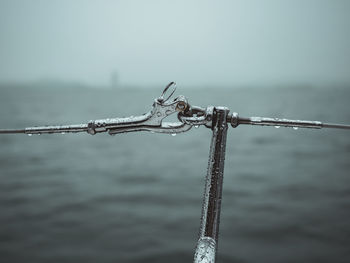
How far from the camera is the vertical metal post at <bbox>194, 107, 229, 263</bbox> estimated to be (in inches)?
68.6

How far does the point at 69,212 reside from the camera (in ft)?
33.3

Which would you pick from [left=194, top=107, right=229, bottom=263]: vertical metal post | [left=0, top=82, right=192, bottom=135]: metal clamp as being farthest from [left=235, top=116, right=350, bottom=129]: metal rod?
[left=0, top=82, right=192, bottom=135]: metal clamp

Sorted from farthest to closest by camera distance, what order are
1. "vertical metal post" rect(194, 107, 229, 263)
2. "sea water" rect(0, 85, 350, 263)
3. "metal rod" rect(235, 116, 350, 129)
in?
"sea water" rect(0, 85, 350, 263)
"metal rod" rect(235, 116, 350, 129)
"vertical metal post" rect(194, 107, 229, 263)

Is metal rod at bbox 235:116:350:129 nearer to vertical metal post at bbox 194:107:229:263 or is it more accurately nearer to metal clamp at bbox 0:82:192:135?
vertical metal post at bbox 194:107:229:263

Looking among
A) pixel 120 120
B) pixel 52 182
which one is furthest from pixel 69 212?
pixel 120 120

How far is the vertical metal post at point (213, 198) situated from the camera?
5.72 ft

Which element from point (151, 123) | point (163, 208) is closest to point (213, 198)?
point (151, 123)

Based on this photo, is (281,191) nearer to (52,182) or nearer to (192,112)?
(52,182)

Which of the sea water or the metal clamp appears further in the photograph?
the sea water

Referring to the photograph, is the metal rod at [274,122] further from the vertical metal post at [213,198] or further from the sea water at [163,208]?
the sea water at [163,208]

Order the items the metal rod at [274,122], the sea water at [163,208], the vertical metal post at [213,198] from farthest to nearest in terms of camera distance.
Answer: the sea water at [163,208] < the metal rod at [274,122] < the vertical metal post at [213,198]

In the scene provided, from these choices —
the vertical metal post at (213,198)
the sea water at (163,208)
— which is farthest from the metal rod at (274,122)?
the sea water at (163,208)

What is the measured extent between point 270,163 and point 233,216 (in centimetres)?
918

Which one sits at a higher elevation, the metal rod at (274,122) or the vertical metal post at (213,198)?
the metal rod at (274,122)
